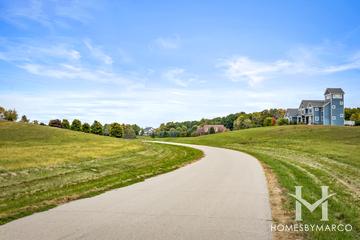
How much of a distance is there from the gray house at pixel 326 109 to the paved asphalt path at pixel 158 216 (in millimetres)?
84308

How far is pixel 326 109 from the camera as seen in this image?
90000mm

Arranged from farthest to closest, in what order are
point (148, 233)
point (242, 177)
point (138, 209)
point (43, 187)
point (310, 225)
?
point (242, 177), point (43, 187), point (138, 209), point (310, 225), point (148, 233)

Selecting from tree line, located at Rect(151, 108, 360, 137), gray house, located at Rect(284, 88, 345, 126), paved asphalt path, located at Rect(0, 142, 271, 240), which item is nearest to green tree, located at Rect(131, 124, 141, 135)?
tree line, located at Rect(151, 108, 360, 137)

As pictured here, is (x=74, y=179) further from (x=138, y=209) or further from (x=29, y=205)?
(x=138, y=209)

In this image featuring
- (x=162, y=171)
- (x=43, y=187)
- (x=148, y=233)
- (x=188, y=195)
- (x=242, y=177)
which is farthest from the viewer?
(x=162, y=171)

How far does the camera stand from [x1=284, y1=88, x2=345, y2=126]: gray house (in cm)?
8825

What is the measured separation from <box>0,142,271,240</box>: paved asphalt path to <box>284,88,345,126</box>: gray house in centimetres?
8431

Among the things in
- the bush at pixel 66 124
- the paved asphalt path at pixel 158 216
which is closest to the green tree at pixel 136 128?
the bush at pixel 66 124

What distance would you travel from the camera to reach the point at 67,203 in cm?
1009

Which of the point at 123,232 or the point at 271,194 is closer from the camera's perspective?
the point at 123,232

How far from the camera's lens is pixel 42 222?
311 inches

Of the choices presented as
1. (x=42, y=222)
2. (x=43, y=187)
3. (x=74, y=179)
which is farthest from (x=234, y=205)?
(x=74, y=179)

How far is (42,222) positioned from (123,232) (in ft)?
7.17

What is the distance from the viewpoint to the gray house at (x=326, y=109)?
290 ft
